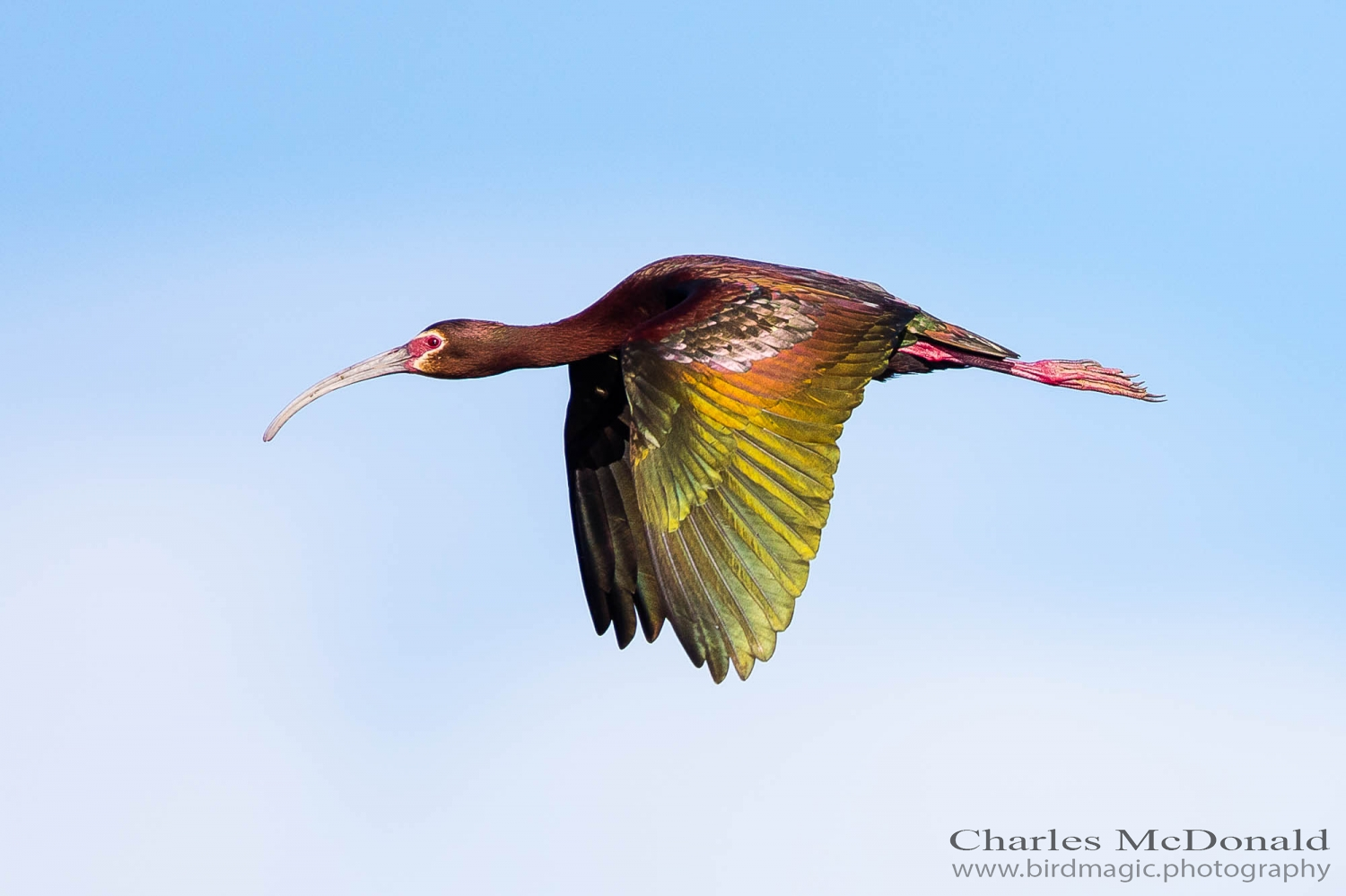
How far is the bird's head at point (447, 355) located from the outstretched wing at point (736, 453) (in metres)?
2.22

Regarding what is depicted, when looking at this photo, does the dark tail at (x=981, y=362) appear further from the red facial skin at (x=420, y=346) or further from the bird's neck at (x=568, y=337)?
the red facial skin at (x=420, y=346)

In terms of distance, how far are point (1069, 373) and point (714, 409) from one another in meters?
4.63

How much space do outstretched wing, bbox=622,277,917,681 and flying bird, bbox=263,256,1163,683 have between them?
11mm

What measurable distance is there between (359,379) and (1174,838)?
7.29 m

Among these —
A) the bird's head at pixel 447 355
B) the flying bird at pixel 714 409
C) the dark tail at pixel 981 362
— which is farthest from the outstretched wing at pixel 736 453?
the bird's head at pixel 447 355

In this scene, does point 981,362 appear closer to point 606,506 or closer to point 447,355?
point 606,506

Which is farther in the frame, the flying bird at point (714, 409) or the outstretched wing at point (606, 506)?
the outstretched wing at point (606, 506)

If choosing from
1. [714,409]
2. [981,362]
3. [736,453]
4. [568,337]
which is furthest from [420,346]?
[981,362]

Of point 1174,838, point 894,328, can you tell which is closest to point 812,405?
point 894,328

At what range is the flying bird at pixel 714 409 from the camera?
12172mm

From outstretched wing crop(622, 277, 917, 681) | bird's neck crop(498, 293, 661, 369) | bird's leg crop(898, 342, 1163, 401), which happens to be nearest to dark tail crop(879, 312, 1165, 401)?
bird's leg crop(898, 342, 1163, 401)

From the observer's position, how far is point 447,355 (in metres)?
15.2

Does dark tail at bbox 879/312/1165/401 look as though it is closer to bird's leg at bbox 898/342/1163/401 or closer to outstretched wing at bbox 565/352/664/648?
bird's leg at bbox 898/342/1163/401

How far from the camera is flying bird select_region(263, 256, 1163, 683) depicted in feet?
39.9
